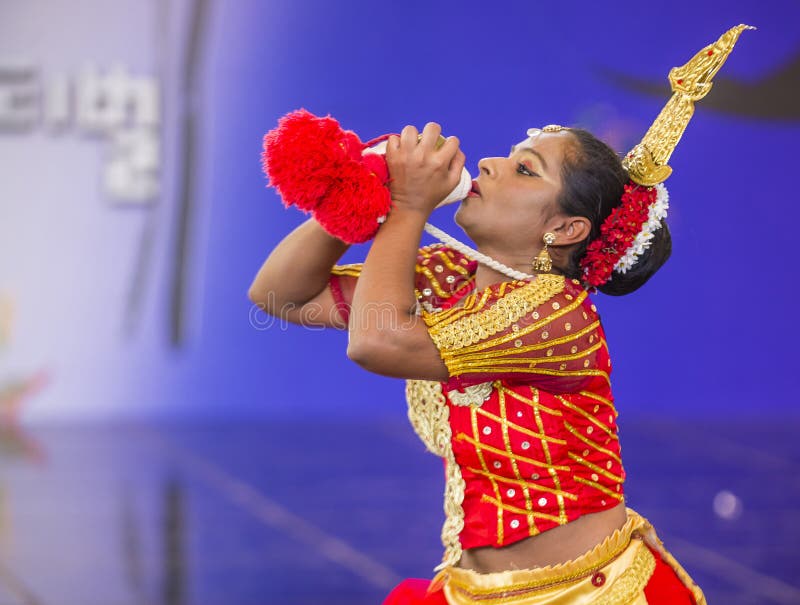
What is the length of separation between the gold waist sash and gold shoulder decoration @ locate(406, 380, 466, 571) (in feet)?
0.20

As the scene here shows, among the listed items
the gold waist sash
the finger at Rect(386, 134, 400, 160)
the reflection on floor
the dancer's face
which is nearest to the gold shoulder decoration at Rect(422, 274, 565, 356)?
the dancer's face

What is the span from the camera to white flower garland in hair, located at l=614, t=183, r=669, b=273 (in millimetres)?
1936

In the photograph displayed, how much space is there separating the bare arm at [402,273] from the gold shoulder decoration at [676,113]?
0.37 m

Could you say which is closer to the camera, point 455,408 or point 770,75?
point 455,408

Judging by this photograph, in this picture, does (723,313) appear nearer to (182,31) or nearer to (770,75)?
(770,75)

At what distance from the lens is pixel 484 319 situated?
5.67 ft

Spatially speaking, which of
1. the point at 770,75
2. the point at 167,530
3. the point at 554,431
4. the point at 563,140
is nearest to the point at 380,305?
the point at 554,431

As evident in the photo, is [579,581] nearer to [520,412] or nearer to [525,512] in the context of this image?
[525,512]

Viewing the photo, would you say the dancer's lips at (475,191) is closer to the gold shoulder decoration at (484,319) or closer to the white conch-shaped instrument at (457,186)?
the white conch-shaped instrument at (457,186)

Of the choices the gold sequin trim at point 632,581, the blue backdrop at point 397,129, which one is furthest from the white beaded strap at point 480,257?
the blue backdrop at point 397,129

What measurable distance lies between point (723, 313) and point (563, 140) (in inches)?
202

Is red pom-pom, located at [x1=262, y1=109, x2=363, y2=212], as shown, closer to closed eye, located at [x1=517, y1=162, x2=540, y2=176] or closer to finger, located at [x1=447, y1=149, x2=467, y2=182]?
finger, located at [x1=447, y1=149, x2=467, y2=182]

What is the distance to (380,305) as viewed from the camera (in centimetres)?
168

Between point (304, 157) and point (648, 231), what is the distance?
65 cm
